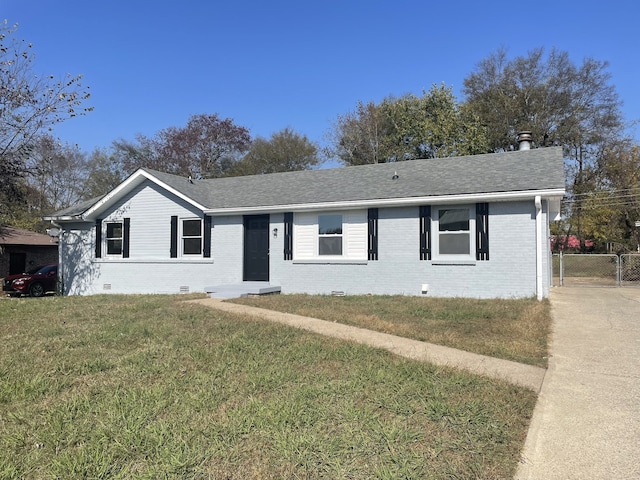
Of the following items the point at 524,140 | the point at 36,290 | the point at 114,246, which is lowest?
the point at 36,290

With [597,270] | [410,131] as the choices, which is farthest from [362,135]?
[597,270]

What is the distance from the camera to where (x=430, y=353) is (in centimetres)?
599

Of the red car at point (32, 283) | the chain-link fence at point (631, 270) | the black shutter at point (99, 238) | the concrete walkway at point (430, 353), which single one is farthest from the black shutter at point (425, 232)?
the red car at point (32, 283)

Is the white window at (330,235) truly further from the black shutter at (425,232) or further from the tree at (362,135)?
the tree at (362,135)

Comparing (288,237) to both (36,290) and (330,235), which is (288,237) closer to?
(330,235)

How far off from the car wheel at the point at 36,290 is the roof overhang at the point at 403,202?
395 inches

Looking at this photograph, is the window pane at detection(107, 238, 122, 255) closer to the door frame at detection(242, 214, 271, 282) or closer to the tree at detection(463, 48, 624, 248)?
the door frame at detection(242, 214, 271, 282)

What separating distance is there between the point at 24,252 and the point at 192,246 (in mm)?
17105

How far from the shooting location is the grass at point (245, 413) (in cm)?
303

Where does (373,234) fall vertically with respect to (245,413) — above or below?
above

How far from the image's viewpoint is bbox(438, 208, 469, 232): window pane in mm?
12359

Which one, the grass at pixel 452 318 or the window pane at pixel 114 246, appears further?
the window pane at pixel 114 246

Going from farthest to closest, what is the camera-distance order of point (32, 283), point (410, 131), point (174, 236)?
point (410, 131) < point (32, 283) < point (174, 236)

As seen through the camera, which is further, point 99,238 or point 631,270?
point 631,270
